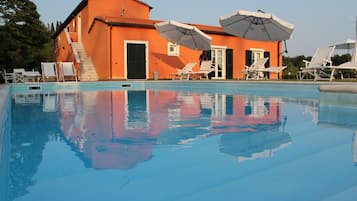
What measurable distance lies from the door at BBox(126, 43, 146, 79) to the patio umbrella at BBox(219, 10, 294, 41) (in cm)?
539

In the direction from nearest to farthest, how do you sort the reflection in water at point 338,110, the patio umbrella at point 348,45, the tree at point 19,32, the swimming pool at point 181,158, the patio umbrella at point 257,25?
the swimming pool at point 181,158 < the reflection in water at point 338,110 < the patio umbrella at point 257,25 < the patio umbrella at point 348,45 < the tree at point 19,32

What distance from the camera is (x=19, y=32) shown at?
1658cm

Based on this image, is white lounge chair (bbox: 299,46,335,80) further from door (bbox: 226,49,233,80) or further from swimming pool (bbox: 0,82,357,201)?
door (bbox: 226,49,233,80)

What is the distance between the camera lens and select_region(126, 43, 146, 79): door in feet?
53.0

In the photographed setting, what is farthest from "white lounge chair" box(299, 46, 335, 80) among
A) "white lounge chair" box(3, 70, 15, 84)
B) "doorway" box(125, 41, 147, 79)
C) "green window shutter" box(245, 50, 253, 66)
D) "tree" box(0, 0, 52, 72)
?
"tree" box(0, 0, 52, 72)

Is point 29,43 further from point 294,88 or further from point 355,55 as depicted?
point 355,55

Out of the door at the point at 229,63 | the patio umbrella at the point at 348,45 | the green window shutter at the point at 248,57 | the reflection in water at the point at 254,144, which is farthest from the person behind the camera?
the green window shutter at the point at 248,57

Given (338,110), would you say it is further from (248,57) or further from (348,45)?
(248,57)

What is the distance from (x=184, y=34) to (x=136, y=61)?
3150 mm

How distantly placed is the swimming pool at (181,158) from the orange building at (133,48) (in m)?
11.1

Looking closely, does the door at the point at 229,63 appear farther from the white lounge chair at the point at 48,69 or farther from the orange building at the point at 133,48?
the white lounge chair at the point at 48,69

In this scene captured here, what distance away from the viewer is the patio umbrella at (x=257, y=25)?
36.7ft

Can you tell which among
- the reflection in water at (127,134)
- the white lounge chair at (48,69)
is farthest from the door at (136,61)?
the reflection in water at (127,134)

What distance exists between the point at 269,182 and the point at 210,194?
1.51 ft
